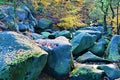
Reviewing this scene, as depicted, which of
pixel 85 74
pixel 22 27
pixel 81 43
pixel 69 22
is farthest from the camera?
pixel 69 22

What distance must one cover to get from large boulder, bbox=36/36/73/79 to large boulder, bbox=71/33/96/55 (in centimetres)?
488

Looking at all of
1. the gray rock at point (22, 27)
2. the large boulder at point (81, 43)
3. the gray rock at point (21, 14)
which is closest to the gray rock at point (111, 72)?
the large boulder at point (81, 43)

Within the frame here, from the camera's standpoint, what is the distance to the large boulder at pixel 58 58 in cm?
1201

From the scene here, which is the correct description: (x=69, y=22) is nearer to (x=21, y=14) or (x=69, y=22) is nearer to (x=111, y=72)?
(x=21, y=14)

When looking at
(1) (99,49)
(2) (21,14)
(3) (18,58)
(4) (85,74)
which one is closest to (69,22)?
(2) (21,14)

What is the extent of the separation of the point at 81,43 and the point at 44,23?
12.8 metres

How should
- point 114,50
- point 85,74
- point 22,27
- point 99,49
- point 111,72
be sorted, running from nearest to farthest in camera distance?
point 85,74, point 111,72, point 114,50, point 99,49, point 22,27

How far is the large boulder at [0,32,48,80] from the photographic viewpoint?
891 centimetres

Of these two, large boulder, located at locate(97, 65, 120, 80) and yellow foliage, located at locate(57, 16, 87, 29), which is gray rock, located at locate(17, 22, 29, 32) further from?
large boulder, located at locate(97, 65, 120, 80)

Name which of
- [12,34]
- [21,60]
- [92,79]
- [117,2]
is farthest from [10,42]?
[117,2]

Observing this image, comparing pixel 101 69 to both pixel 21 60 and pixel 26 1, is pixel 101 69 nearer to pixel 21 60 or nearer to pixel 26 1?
pixel 21 60

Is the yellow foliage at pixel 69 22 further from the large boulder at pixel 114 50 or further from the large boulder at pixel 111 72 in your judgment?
the large boulder at pixel 111 72

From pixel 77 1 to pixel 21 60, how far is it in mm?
26440

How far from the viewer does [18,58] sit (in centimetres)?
930
